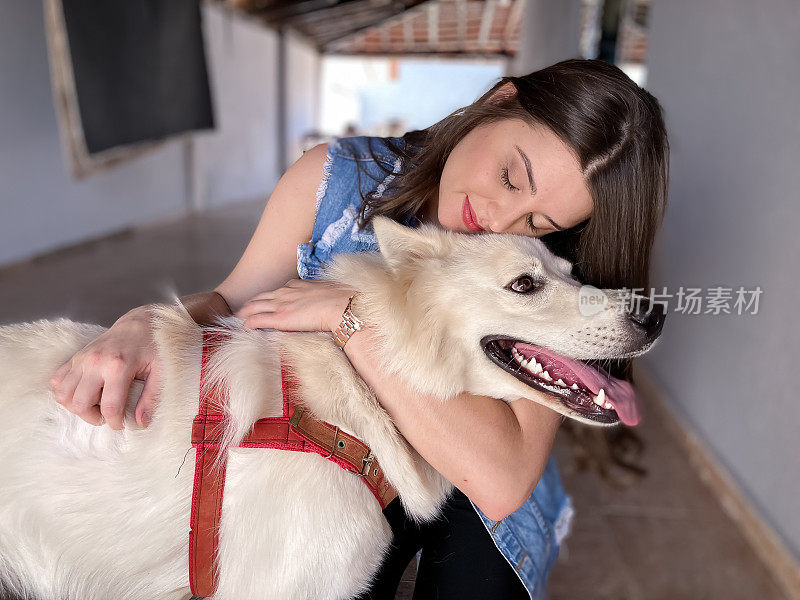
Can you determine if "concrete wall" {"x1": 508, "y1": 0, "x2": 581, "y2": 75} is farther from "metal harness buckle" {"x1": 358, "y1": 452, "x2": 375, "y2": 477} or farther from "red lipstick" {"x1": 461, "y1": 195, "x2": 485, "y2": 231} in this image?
"metal harness buckle" {"x1": 358, "y1": 452, "x2": 375, "y2": 477}

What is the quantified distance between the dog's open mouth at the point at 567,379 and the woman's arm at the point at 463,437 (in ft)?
0.33

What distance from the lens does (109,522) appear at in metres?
1.06

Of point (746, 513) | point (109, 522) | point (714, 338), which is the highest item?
point (109, 522)

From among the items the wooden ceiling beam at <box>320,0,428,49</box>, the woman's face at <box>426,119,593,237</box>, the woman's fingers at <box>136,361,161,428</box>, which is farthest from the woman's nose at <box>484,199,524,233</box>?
the wooden ceiling beam at <box>320,0,428,49</box>

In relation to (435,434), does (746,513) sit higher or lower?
lower

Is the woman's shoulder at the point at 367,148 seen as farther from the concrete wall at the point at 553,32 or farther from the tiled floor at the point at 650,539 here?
the concrete wall at the point at 553,32

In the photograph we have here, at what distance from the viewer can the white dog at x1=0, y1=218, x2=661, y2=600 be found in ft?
3.44

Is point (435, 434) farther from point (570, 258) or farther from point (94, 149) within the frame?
point (94, 149)

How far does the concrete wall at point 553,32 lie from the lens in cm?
554

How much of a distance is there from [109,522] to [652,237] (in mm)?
1279

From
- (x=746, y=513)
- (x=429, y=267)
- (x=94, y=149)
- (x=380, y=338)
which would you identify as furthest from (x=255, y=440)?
(x=94, y=149)

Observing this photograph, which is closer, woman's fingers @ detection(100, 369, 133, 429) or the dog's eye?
woman's fingers @ detection(100, 369, 133, 429)

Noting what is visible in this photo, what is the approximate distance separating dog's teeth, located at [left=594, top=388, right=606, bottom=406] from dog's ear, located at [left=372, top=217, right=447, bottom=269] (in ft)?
1.39

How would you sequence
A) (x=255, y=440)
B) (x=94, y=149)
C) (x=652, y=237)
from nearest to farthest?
(x=255, y=440) < (x=652, y=237) < (x=94, y=149)
